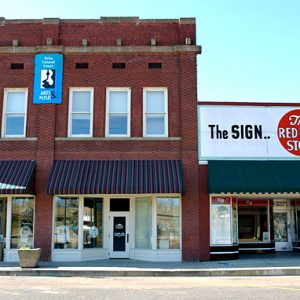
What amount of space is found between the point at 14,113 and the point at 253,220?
1287 centimetres

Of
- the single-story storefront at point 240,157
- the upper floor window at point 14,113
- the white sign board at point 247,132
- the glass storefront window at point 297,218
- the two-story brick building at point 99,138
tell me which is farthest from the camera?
the glass storefront window at point 297,218

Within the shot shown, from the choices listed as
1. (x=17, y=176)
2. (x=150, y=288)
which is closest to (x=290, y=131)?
(x=150, y=288)

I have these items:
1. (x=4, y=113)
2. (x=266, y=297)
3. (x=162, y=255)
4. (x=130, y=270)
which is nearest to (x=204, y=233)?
(x=162, y=255)

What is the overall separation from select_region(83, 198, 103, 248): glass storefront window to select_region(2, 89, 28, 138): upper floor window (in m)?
4.35

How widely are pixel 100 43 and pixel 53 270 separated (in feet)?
34.4

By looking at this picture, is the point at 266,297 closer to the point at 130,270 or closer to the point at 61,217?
the point at 130,270

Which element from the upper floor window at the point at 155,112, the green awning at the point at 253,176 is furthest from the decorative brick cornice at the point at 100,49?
the green awning at the point at 253,176

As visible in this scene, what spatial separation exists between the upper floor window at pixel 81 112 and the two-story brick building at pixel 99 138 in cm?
5

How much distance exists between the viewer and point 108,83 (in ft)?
68.6

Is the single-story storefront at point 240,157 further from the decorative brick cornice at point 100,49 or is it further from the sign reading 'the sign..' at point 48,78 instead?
the sign reading 'the sign..' at point 48,78

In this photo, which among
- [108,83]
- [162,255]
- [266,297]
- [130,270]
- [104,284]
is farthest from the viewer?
[108,83]

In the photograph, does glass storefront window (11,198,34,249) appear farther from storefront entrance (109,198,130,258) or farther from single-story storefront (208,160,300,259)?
single-story storefront (208,160,300,259)

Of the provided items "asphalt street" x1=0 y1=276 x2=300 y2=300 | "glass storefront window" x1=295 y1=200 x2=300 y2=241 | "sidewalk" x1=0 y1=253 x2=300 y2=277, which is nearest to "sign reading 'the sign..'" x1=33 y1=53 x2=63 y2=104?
"sidewalk" x1=0 y1=253 x2=300 y2=277

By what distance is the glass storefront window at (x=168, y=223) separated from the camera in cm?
1984
